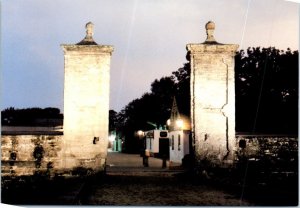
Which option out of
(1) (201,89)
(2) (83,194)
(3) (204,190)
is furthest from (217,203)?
(1) (201,89)

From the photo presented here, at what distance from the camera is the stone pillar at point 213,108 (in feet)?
37.6

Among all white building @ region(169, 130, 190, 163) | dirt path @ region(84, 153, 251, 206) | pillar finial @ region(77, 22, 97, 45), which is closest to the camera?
dirt path @ region(84, 153, 251, 206)

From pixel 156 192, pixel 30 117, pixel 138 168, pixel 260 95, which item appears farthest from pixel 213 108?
pixel 30 117

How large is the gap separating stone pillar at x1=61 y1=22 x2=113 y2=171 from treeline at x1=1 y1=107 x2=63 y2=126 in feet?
Result: 120

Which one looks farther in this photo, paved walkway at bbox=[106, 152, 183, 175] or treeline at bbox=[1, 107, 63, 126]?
treeline at bbox=[1, 107, 63, 126]

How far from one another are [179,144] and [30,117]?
124 ft

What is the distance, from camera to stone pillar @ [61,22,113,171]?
36.8 feet

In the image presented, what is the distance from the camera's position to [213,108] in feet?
37.7

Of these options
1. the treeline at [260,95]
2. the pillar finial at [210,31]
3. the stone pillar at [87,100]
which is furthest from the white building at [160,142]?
the stone pillar at [87,100]

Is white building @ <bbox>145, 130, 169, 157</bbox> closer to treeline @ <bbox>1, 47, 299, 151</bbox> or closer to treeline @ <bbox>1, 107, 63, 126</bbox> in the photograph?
treeline @ <bbox>1, 47, 299, 151</bbox>

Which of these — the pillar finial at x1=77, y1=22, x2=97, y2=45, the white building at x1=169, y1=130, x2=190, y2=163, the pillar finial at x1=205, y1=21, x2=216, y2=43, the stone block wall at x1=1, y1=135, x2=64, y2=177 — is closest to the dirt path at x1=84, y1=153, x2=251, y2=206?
the stone block wall at x1=1, y1=135, x2=64, y2=177

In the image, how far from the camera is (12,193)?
9484 mm

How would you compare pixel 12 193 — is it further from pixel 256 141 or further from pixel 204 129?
pixel 256 141

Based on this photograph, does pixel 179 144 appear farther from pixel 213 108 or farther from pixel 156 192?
pixel 156 192
